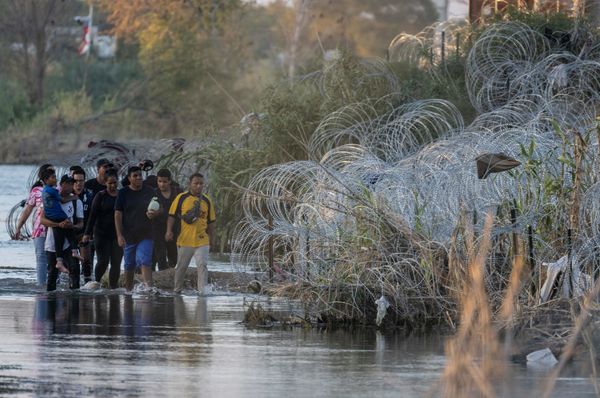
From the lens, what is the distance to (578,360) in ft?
43.0

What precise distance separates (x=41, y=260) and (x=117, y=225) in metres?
1.36

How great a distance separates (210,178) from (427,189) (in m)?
10.6

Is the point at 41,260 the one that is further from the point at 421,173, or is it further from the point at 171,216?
the point at 421,173

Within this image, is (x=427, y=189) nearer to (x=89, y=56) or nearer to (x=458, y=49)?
(x=458, y=49)

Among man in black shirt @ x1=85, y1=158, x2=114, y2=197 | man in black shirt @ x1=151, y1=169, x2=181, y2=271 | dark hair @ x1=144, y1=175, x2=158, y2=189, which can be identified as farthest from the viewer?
dark hair @ x1=144, y1=175, x2=158, y2=189

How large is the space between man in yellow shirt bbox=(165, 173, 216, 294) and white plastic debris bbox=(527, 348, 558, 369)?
6693 millimetres

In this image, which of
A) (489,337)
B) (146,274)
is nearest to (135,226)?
(146,274)

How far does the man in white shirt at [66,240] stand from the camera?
19094 mm

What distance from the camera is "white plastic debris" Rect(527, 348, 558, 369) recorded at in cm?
1288

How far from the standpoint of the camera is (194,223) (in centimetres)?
1903

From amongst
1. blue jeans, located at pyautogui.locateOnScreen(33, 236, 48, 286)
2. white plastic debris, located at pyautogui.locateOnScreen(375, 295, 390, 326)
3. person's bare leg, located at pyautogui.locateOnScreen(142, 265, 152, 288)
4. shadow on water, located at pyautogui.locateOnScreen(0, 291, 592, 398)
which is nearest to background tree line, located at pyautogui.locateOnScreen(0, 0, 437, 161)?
blue jeans, located at pyautogui.locateOnScreen(33, 236, 48, 286)

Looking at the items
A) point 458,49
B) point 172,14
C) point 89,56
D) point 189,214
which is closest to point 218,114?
point 172,14

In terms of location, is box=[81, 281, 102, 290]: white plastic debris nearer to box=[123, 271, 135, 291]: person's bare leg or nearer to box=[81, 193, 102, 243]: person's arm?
box=[123, 271, 135, 291]: person's bare leg

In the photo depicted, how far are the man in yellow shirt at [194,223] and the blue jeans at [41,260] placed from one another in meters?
1.75
